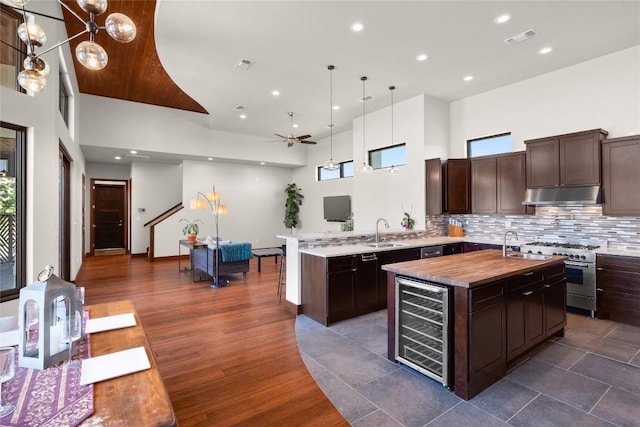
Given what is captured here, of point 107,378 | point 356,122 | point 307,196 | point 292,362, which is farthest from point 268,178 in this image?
point 107,378

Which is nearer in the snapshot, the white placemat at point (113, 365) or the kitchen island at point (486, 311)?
the white placemat at point (113, 365)

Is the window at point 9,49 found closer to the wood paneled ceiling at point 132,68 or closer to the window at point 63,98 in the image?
the wood paneled ceiling at point 132,68

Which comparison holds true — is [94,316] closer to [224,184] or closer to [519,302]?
[519,302]

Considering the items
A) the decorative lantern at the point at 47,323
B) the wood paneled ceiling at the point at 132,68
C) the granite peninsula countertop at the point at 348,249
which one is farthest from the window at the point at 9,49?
the granite peninsula countertop at the point at 348,249

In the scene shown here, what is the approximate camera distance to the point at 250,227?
1070 centimetres

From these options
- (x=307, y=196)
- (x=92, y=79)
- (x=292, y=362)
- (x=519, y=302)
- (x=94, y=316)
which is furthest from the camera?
(x=307, y=196)

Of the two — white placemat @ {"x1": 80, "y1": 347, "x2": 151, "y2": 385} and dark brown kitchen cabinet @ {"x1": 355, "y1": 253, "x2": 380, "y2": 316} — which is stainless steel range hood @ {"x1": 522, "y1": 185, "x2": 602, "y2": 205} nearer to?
dark brown kitchen cabinet @ {"x1": 355, "y1": 253, "x2": 380, "y2": 316}

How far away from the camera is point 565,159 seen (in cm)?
461

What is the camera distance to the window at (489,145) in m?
5.73

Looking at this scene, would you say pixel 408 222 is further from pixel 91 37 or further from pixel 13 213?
pixel 13 213

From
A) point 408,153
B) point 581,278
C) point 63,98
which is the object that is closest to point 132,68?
point 63,98

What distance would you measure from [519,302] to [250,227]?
883cm

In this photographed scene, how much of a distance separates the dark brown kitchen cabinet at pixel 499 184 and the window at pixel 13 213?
6383 mm

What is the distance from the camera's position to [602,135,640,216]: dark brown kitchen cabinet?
407cm
